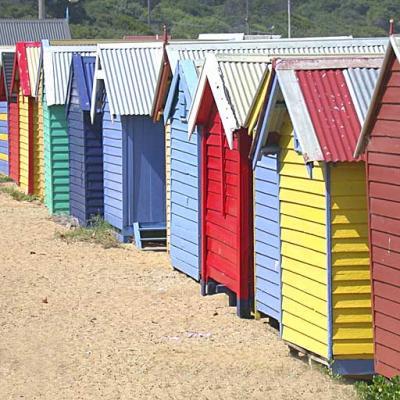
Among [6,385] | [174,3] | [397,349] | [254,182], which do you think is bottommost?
[6,385]

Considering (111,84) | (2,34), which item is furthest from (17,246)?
(2,34)

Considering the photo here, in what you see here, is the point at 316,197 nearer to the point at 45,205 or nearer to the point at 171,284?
the point at 171,284

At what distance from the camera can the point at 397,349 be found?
29.2 feet

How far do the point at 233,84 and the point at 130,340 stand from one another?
282cm

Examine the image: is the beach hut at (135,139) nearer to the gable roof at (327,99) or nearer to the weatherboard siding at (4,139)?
the gable roof at (327,99)

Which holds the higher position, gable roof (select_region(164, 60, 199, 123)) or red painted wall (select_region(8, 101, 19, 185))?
gable roof (select_region(164, 60, 199, 123))

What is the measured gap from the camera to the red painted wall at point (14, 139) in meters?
26.0

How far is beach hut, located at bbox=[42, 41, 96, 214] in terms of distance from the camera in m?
21.1

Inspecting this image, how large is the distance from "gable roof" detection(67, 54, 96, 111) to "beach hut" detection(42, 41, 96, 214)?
→ 3.65 ft

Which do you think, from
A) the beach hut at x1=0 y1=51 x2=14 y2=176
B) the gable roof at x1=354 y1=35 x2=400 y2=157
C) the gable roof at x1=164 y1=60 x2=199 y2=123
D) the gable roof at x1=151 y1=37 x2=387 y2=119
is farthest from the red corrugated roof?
the beach hut at x1=0 y1=51 x2=14 y2=176

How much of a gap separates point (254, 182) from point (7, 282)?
4479 mm

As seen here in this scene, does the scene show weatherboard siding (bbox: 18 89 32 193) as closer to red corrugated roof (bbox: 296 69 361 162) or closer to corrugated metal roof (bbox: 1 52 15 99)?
corrugated metal roof (bbox: 1 52 15 99)

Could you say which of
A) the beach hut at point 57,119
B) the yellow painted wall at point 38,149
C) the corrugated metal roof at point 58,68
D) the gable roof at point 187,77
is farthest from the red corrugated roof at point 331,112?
the yellow painted wall at point 38,149

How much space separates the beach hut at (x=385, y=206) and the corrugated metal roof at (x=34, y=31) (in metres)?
44.4
